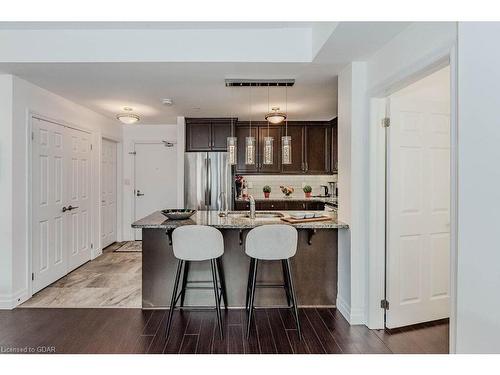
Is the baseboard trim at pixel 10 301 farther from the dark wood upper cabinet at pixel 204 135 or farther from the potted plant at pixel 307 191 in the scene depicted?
the potted plant at pixel 307 191

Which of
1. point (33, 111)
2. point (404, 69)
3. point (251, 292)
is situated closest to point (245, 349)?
point (251, 292)

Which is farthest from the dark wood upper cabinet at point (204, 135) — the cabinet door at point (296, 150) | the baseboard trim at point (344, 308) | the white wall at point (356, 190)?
the baseboard trim at point (344, 308)

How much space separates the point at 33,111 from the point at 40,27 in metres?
1.11

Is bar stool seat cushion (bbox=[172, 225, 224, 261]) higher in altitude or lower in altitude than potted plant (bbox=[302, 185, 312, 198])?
lower

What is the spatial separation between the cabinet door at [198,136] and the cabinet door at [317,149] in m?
1.76

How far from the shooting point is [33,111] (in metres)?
3.59

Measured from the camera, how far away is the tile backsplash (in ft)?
20.6

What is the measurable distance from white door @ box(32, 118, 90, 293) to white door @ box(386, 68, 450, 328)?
3662mm

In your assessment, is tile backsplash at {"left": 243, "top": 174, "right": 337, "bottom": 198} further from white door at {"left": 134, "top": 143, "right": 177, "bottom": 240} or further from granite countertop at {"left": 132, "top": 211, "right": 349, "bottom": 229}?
granite countertop at {"left": 132, "top": 211, "right": 349, "bottom": 229}

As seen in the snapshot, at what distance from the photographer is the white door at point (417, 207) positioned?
2.82 metres

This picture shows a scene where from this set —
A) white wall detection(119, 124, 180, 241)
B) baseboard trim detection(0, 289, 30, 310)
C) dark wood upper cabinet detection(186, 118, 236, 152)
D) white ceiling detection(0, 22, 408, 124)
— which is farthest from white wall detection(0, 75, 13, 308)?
white wall detection(119, 124, 180, 241)

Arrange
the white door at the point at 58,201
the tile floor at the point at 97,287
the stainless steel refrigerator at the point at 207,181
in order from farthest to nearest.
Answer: the stainless steel refrigerator at the point at 207,181, the white door at the point at 58,201, the tile floor at the point at 97,287

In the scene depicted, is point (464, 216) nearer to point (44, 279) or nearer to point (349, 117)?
point (349, 117)

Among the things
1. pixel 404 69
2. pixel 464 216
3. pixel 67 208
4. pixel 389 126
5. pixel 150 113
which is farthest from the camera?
pixel 150 113
